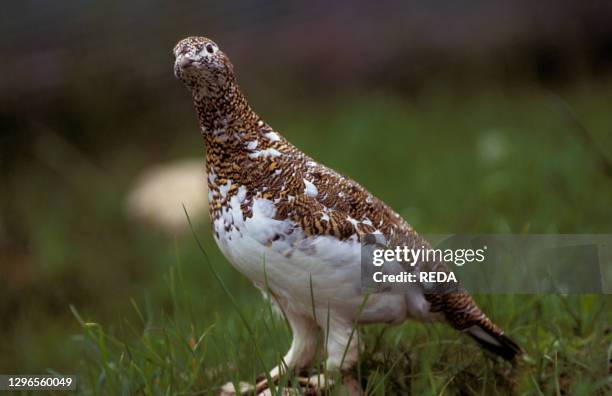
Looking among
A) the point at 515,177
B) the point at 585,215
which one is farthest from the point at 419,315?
the point at 515,177

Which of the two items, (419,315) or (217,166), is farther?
(419,315)

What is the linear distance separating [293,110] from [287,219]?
5.97 metres

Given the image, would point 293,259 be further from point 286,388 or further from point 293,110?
point 293,110

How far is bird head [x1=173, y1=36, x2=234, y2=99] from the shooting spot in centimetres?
239

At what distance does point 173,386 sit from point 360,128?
461 centimetres

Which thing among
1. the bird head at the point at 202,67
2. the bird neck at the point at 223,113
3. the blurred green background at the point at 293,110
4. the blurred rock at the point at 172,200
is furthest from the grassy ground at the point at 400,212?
the bird head at the point at 202,67

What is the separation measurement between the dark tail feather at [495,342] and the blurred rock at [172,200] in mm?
3692

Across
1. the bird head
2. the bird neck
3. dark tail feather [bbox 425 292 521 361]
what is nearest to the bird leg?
dark tail feather [bbox 425 292 521 361]

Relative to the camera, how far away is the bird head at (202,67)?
7.86 feet

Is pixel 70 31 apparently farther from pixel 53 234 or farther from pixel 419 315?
pixel 419 315

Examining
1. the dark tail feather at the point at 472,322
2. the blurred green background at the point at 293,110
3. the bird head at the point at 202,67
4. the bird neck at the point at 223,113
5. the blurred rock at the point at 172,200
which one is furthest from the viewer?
the blurred rock at the point at 172,200

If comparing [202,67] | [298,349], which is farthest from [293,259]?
[202,67]

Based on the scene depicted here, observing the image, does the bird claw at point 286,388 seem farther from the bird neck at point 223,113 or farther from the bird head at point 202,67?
the bird head at point 202,67

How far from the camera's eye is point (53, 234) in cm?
632
